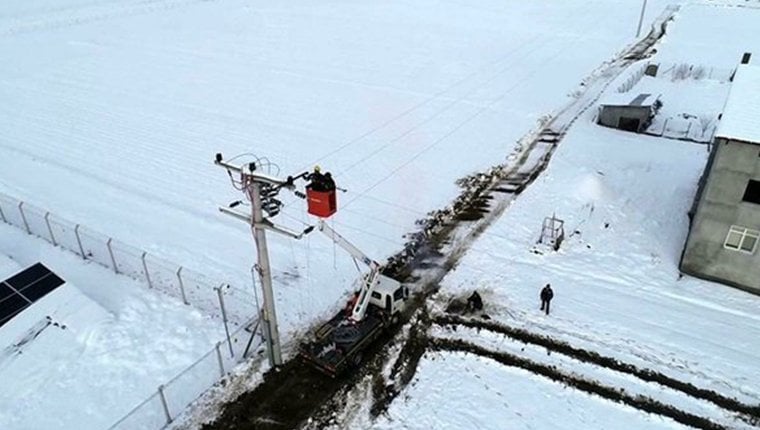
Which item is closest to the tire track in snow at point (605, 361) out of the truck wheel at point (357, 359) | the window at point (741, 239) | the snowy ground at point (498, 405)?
the snowy ground at point (498, 405)

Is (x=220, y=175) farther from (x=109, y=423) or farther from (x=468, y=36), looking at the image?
(x=468, y=36)

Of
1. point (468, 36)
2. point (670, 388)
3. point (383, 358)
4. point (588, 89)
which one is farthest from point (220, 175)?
point (468, 36)

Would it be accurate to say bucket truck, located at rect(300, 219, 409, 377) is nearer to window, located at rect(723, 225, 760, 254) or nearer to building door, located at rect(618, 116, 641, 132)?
window, located at rect(723, 225, 760, 254)

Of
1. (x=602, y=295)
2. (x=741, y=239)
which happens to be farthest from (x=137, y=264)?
(x=741, y=239)

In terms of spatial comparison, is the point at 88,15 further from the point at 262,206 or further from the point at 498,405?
the point at 498,405

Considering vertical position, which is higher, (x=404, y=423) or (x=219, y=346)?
(x=219, y=346)

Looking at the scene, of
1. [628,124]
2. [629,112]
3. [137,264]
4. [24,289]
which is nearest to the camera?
[24,289]
